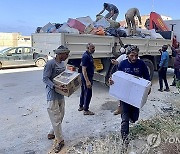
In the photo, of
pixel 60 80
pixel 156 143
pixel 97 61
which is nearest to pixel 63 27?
pixel 97 61

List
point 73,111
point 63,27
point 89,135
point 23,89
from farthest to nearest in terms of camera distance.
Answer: point 23,89
point 63,27
point 73,111
point 89,135

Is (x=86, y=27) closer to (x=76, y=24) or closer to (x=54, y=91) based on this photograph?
A: (x=76, y=24)

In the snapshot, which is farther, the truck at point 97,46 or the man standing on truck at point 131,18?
the man standing on truck at point 131,18

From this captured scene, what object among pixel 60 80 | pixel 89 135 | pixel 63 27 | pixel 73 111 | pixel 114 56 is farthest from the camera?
pixel 114 56

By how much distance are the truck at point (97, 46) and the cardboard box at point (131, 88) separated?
255 cm

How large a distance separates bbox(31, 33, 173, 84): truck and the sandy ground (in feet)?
2.86

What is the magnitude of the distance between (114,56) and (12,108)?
3077 mm

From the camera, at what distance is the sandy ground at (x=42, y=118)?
168 inches

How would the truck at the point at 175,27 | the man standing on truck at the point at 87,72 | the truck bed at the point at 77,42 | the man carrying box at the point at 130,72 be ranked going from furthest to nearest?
the truck at the point at 175,27, the truck bed at the point at 77,42, the man standing on truck at the point at 87,72, the man carrying box at the point at 130,72

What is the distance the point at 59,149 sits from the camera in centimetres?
394

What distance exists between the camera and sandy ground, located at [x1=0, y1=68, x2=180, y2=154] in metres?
4.26

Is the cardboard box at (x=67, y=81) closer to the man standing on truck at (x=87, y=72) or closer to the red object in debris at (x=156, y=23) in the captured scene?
the man standing on truck at (x=87, y=72)

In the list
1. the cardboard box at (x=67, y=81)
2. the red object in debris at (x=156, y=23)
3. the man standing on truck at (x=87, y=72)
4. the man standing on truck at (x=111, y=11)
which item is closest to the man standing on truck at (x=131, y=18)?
the man standing on truck at (x=111, y=11)

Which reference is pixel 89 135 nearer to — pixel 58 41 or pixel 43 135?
pixel 43 135
